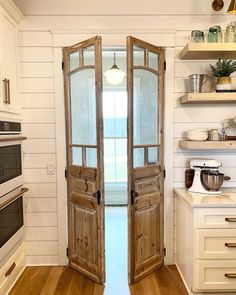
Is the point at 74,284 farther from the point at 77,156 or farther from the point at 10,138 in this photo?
the point at 10,138

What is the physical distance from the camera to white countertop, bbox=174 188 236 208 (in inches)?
92.0

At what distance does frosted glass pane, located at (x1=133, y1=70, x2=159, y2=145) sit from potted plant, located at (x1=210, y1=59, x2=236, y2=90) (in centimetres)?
59

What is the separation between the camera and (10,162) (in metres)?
2.51

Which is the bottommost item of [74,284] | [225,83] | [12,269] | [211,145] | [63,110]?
[74,284]

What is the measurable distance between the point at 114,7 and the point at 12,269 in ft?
8.88

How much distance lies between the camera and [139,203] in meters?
2.68

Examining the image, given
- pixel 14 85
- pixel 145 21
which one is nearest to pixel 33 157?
pixel 14 85

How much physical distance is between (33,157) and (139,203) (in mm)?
1202

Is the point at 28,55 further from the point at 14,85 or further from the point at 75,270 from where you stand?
the point at 75,270

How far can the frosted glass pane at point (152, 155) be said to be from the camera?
281 cm

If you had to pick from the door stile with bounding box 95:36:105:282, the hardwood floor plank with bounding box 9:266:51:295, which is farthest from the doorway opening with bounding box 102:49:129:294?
the door stile with bounding box 95:36:105:282

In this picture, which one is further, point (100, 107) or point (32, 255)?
point (32, 255)

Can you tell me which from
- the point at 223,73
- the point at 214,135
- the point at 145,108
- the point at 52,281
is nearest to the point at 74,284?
the point at 52,281

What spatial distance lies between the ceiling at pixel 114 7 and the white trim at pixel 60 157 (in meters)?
0.42
